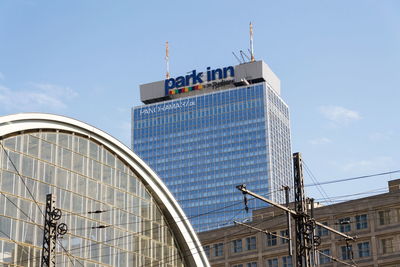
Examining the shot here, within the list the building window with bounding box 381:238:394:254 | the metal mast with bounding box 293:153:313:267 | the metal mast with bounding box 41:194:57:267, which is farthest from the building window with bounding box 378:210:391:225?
the metal mast with bounding box 41:194:57:267

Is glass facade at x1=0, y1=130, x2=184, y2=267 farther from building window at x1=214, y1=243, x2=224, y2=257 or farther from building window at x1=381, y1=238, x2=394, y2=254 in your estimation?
building window at x1=214, y1=243, x2=224, y2=257

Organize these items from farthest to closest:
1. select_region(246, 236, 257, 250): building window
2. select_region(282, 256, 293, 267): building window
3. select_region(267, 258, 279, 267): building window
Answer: select_region(246, 236, 257, 250): building window < select_region(267, 258, 279, 267): building window < select_region(282, 256, 293, 267): building window

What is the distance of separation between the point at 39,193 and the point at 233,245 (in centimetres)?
6843

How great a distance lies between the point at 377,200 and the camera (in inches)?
4099

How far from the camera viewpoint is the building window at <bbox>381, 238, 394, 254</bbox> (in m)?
103

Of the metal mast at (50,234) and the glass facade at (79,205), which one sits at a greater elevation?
the glass facade at (79,205)

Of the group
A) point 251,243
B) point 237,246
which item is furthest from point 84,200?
point 237,246

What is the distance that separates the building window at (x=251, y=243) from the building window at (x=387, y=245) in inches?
809

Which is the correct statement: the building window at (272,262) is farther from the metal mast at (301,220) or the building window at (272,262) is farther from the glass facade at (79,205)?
the metal mast at (301,220)

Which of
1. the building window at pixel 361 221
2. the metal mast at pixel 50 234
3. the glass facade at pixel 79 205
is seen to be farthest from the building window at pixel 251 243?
the metal mast at pixel 50 234

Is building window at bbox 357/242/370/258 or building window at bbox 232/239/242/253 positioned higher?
building window at bbox 232/239/242/253

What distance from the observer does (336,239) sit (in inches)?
4235

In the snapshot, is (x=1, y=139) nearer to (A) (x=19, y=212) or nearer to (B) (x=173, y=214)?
(A) (x=19, y=212)

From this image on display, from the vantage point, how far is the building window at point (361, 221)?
4144 inches
